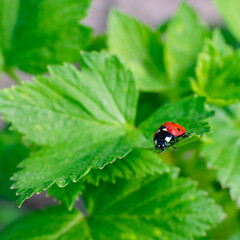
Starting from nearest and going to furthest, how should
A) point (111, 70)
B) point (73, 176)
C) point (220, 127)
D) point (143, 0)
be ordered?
point (73, 176) < point (111, 70) < point (220, 127) < point (143, 0)

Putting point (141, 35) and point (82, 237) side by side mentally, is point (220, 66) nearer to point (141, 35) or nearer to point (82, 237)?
point (141, 35)

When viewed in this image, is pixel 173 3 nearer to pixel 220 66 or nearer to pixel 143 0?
pixel 143 0

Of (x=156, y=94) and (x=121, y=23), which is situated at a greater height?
(x=121, y=23)

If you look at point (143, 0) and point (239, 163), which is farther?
point (143, 0)

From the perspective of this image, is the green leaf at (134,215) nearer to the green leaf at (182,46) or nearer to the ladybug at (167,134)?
the ladybug at (167,134)

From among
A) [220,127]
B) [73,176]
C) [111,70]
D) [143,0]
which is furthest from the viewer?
[143,0]

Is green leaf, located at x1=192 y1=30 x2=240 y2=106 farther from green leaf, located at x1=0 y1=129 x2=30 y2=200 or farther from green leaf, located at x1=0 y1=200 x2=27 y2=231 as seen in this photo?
green leaf, located at x1=0 y1=200 x2=27 y2=231

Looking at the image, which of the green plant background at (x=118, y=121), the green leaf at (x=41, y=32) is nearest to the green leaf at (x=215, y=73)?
the green plant background at (x=118, y=121)

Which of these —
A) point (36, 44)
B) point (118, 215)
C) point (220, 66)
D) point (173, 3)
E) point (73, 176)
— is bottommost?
point (173, 3)

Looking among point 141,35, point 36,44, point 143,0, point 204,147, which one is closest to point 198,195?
point 204,147
